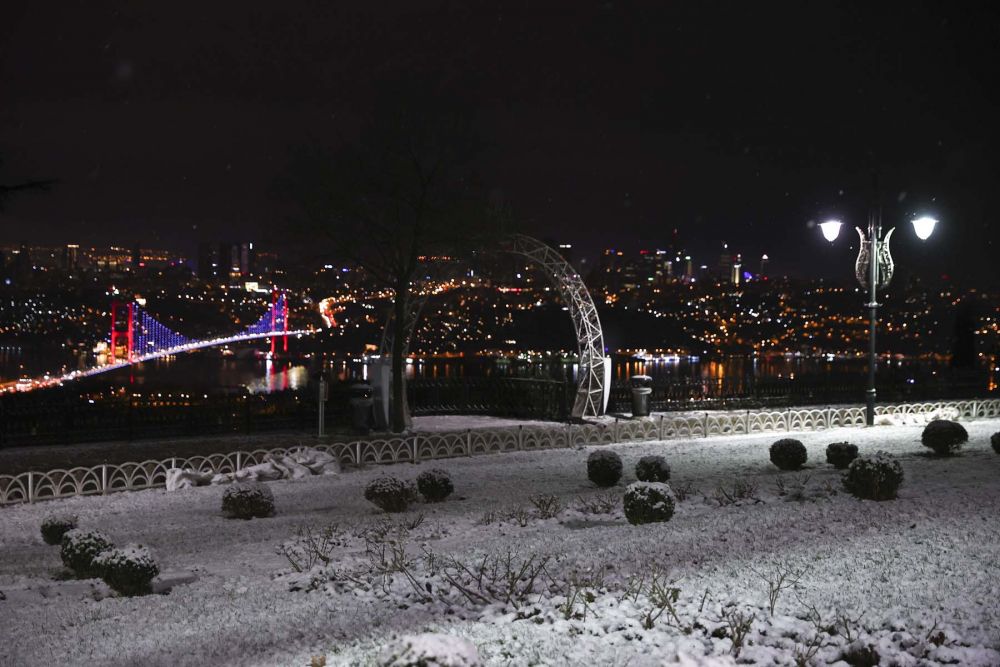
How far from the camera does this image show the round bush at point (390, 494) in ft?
41.3

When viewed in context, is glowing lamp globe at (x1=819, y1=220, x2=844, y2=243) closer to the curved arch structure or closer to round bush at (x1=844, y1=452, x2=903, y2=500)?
the curved arch structure

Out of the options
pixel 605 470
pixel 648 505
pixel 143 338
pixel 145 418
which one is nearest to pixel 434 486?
pixel 605 470

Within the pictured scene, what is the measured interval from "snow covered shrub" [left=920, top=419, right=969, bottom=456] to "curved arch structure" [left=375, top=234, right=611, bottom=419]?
1004 centimetres

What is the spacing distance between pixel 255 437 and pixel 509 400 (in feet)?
33.1

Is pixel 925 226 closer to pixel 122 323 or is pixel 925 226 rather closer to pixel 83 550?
pixel 83 550

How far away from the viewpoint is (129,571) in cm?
824

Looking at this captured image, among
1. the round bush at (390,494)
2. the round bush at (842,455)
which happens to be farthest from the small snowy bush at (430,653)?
the round bush at (842,455)

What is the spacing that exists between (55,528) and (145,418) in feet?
38.1

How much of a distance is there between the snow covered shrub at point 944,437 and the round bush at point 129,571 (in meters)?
15.9

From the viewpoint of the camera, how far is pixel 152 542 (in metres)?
11.2

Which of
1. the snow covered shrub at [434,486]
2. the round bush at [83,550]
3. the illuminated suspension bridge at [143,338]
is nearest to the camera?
the round bush at [83,550]

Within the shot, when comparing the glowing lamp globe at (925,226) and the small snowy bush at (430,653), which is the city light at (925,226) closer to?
the glowing lamp globe at (925,226)

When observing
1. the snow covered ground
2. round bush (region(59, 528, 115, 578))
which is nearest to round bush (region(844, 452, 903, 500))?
the snow covered ground

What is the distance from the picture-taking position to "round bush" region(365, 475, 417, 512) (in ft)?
41.3
